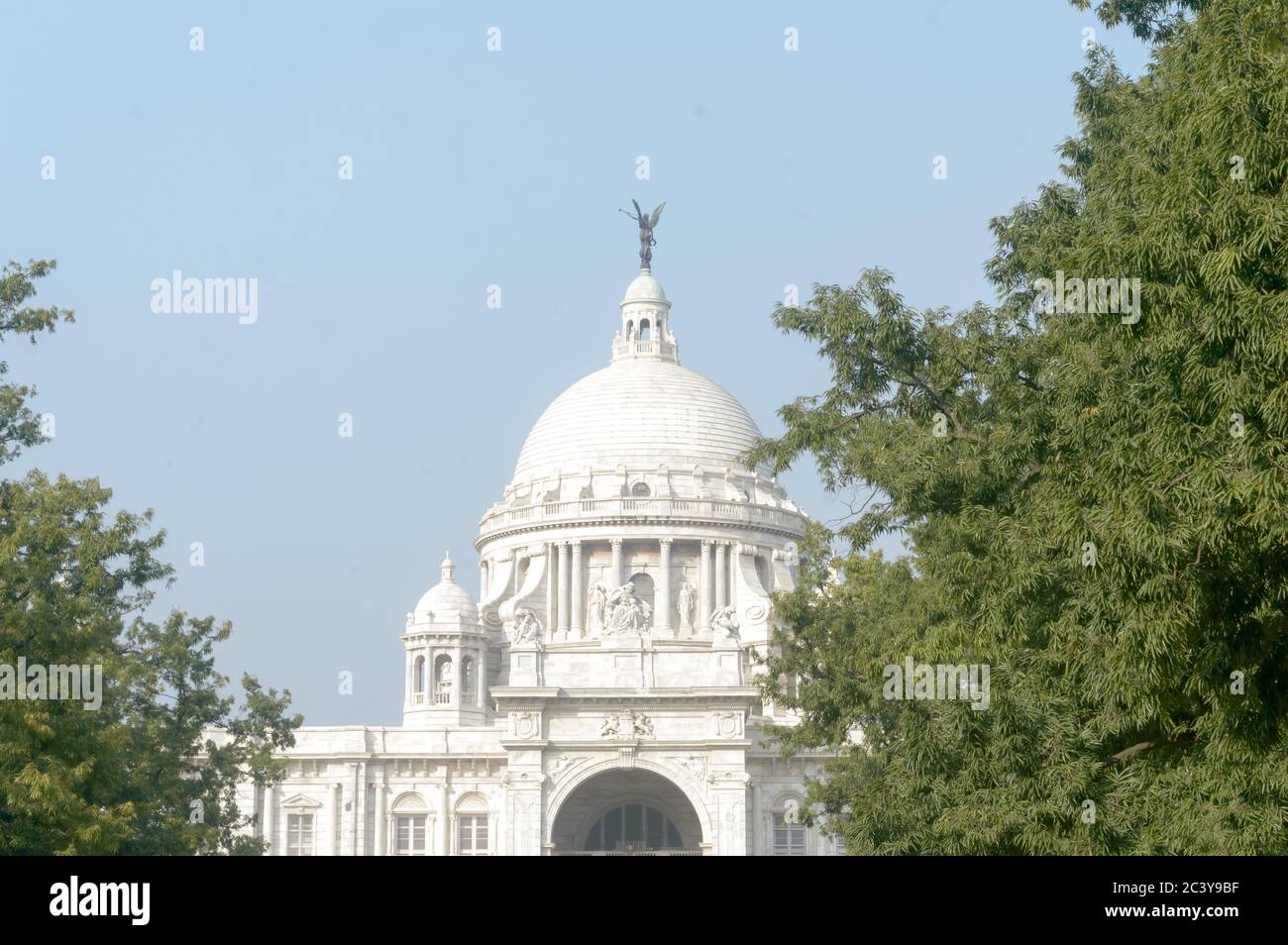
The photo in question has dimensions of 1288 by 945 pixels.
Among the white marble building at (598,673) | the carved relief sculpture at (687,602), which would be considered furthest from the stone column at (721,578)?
the carved relief sculpture at (687,602)

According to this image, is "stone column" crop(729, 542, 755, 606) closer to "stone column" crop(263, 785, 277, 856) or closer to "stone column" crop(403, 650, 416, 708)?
"stone column" crop(403, 650, 416, 708)

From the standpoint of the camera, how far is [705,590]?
99188mm

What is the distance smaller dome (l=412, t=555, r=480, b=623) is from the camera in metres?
93.7

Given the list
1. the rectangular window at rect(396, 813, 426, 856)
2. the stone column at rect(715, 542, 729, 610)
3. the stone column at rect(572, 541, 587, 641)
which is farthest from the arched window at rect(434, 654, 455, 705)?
the stone column at rect(715, 542, 729, 610)

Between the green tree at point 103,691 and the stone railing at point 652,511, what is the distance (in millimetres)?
45907

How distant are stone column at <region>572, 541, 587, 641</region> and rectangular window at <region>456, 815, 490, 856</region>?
15.4 m

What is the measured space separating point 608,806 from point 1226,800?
60.8m

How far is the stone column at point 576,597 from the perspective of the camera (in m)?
97.7

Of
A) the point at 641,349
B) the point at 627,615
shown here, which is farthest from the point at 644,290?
the point at 627,615

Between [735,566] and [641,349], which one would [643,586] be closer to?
[735,566]

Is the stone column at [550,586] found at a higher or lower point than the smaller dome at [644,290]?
lower

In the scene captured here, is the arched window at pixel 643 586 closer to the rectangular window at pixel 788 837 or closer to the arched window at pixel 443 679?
the arched window at pixel 443 679

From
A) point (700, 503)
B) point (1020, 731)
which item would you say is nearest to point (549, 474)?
point (700, 503)

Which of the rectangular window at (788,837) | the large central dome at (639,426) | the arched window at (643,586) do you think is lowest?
the rectangular window at (788,837)
